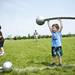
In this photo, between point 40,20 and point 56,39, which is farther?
point 56,39

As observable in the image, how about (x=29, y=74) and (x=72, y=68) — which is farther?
(x=72, y=68)

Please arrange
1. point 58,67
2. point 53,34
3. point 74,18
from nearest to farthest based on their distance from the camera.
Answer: point 74,18 < point 58,67 < point 53,34

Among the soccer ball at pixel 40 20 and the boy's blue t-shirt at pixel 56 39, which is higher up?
the soccer ball at pixel 40 20

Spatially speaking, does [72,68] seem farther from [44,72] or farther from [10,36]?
[10,36]

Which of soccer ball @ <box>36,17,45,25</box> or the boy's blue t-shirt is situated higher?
soccer ball @ <box>36,17,45,25</box>

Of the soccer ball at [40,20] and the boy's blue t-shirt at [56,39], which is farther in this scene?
the boy's blue t-shirt at [56,39]

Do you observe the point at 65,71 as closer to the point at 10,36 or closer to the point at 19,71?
the point at 19,71

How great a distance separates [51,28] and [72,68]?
6.78ft

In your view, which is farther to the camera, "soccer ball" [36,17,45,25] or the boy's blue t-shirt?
the boy's blue t-shirt

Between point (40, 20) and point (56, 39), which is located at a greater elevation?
point (40, 20)

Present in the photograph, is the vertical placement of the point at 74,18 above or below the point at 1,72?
above

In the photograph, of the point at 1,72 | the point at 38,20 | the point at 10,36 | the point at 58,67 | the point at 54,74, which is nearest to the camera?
the point at 38,20

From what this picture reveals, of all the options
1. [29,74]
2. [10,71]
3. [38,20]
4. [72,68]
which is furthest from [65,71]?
[38,20]

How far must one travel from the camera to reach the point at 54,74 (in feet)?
30.2
